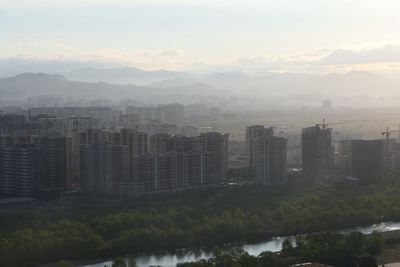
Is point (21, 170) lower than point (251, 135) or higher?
lower

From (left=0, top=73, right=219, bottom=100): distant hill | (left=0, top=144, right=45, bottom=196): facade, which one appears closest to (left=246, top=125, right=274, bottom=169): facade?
(left=0, top=144, right=45, bottom=196): facade

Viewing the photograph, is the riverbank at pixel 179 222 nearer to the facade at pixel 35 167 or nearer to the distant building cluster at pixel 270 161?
the distant building cluster at pixel 270 161

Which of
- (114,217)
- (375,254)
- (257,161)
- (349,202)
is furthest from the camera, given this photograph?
(257,161)

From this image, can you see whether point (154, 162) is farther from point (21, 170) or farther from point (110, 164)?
point (21, 170)

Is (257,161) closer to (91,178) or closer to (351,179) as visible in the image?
(351,179)

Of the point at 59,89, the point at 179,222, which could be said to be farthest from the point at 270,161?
the point at 59,89

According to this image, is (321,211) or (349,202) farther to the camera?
(349,202)

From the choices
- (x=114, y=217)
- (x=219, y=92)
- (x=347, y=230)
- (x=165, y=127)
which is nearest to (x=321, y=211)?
(x=347, y=230)
